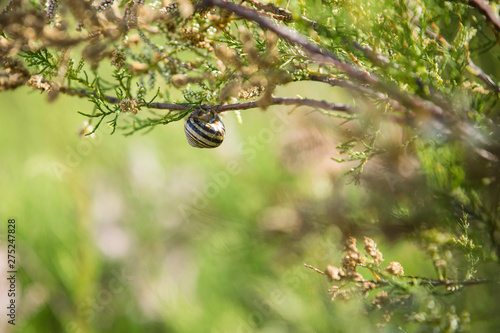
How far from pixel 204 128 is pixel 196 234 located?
0.81 m

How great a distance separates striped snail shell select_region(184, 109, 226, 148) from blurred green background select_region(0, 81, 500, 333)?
143 mm

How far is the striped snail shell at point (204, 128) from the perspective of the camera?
500 mm

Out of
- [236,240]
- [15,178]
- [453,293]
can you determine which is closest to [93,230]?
[15,178]

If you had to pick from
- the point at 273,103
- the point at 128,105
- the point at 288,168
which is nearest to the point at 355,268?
→ the point at 273,103

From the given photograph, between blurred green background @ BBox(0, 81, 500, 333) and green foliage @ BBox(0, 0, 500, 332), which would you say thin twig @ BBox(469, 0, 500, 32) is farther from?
blurred green background @ BBox(0, 81, 500, 333)

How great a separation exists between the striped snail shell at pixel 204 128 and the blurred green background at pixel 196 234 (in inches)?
5.6

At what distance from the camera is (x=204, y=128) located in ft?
1.64

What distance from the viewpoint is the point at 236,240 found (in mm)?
883

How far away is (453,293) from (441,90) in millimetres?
226

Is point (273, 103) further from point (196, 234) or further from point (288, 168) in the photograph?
point (196, 234)

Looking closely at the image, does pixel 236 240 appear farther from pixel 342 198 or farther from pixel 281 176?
pixel 342 198

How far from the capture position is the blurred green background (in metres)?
0.70

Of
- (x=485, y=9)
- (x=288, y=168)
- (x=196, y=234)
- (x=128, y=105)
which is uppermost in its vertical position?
(x=485, y=9)

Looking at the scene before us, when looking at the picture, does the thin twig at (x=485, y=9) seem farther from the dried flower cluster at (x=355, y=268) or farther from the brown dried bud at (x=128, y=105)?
the brown dried bud at (x=128, y=105)
